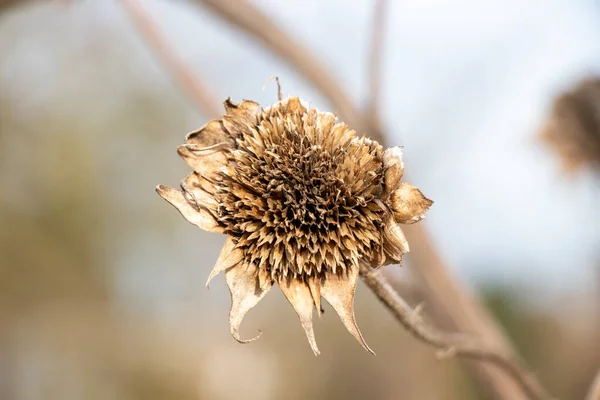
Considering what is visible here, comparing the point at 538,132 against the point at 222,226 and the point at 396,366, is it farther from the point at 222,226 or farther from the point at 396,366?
the point at 396,366

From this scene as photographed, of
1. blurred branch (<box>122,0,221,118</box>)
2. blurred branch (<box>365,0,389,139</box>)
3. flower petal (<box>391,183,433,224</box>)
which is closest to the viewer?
flower petal (<box>391,183,433,224</box>)

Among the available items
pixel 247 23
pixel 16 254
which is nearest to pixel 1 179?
pixel 16 254

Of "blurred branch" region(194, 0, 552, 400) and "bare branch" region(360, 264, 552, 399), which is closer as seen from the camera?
"bare branch" region(360, 264, 552, 399)

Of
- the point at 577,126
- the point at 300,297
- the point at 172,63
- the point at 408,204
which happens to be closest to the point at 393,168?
the point at 408,204

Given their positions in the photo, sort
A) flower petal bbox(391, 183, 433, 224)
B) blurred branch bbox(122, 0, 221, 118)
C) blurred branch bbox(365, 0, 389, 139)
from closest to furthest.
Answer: flower petal bbox(391, 183, 433, 224)
blurred branch bbox(365, 0, 389, 139)
blurred branch bbox(122, 0, 221, 118)

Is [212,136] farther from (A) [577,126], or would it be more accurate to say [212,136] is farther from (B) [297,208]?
(A) [577,126]

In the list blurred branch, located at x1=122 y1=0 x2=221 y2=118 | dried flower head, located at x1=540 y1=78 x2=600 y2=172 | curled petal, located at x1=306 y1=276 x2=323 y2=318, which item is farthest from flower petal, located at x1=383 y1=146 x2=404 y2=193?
dried flower head, located at x1=540 y1=78 x2=600 y2=172

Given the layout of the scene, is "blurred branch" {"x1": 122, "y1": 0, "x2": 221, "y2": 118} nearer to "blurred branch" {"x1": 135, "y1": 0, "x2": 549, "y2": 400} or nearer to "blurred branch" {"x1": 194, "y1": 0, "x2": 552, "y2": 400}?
"blurred branch" {"x1": 135, "y1": 0, "x2": 549, "y2": 400}

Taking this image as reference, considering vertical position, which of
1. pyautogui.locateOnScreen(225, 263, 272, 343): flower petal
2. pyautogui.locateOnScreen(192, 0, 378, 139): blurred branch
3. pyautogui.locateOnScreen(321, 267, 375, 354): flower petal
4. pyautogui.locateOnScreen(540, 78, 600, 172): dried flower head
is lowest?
pyautogui.locateOnScreen(540, 78, 600, 172): dried flower head
